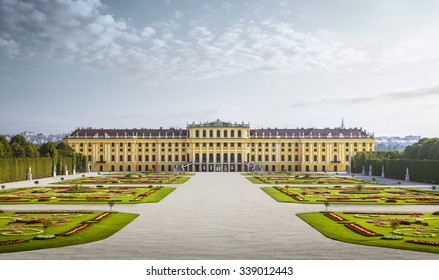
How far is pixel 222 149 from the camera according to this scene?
9512 cm

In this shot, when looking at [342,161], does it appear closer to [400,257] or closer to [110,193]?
[110,193]

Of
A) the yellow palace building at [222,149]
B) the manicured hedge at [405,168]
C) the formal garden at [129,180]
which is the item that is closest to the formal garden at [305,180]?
the manicured hedge at [405,168]

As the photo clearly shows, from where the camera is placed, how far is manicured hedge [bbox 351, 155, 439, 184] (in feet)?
172

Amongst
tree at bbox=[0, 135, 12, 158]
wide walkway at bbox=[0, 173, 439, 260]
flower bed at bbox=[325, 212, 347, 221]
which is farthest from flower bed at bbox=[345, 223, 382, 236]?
tree at bbox=[0, 135, 12, 158]

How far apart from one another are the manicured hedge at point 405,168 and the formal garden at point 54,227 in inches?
1506

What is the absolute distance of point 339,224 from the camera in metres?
20.2

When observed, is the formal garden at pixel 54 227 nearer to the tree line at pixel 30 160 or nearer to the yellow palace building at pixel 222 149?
the tree line at pixel 30 160

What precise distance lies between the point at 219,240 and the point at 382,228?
257 inches

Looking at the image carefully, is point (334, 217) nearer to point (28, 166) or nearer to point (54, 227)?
point (54, 227)

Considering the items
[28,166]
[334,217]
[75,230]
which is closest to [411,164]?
[334,217]

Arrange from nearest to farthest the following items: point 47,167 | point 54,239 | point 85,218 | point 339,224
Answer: point 54,239 → point 339,224 → point 85,218 → point 47,167

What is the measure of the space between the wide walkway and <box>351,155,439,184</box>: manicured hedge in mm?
28072

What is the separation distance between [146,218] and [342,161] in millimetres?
77088

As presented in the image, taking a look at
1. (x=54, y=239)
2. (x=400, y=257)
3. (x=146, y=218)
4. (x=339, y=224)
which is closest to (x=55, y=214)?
(x=146, y=218)
